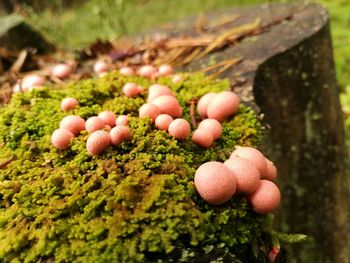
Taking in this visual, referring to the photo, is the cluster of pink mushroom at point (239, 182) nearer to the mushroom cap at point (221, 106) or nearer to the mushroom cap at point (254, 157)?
the mushroom cap at point (254, 157)

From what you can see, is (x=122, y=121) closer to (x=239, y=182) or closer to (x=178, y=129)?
(x=178, y=129)

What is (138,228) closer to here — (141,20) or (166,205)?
(166,205)

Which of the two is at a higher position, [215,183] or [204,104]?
[215,183]

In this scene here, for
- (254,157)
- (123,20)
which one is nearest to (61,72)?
(254,157)

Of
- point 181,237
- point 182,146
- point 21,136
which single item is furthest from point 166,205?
point 21,136

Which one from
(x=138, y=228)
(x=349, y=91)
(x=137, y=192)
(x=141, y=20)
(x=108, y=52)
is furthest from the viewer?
(x=141, y=20)

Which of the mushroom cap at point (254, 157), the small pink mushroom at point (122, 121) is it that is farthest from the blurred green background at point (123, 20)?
the small pink mushroom at point (122, 121)
